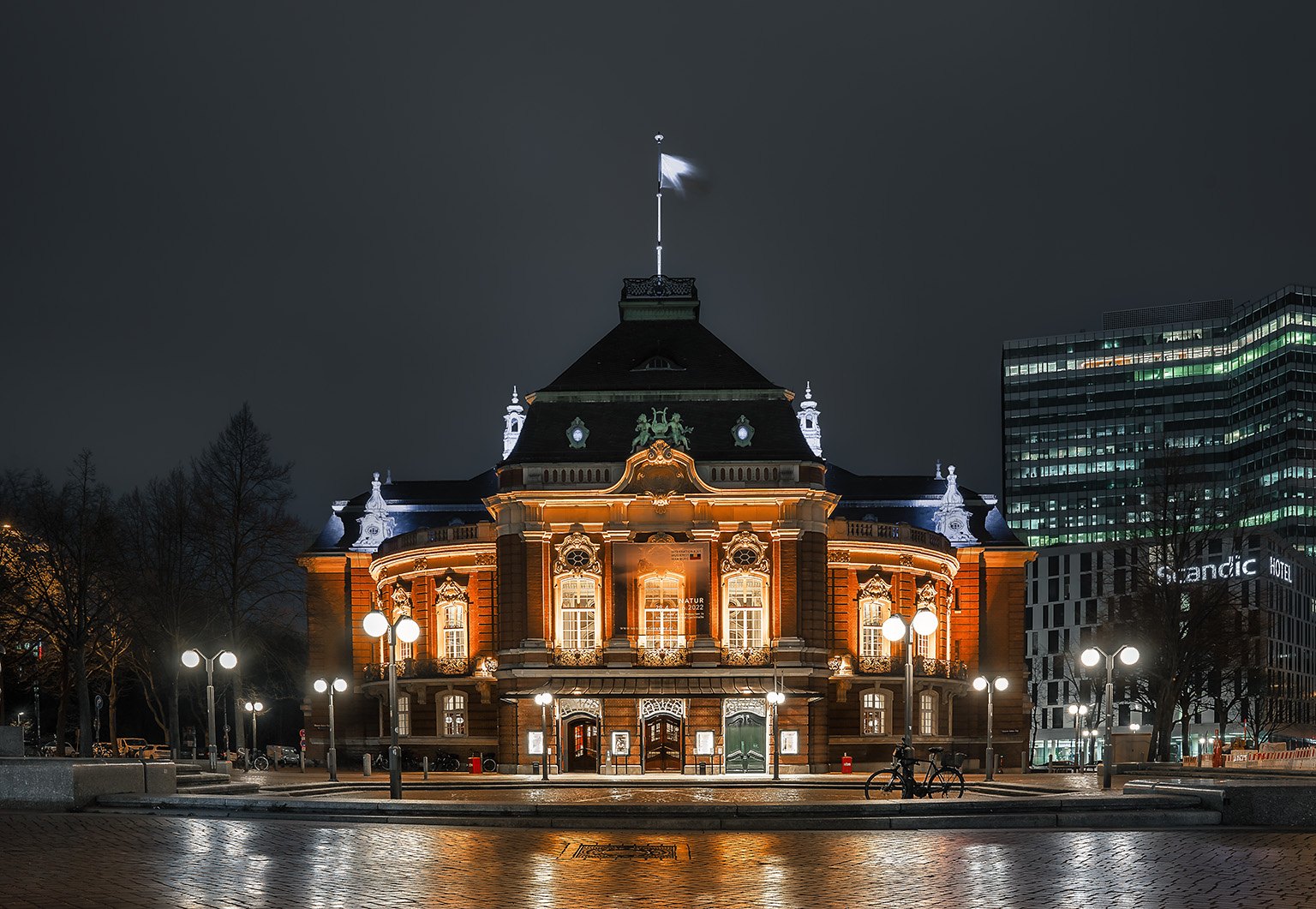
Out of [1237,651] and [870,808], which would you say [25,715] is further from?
[870,808]

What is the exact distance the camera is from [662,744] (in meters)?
65.4

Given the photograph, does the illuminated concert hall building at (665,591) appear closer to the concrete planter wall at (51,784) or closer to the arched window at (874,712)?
the arched window at (874,712)

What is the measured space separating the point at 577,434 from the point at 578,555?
4.98 meters

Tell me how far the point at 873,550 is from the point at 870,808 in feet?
136

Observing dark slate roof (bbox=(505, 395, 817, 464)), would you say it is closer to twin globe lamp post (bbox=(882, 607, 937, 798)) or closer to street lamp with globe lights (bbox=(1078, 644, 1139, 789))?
street lamp with globe lights (bbox=(1078, 644, 1139, 789))

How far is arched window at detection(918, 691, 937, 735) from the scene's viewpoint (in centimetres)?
7175

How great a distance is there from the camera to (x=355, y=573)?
7981 cm

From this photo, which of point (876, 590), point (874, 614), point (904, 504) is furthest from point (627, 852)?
point (904, 504)

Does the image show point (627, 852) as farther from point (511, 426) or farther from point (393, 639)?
point (511, 426)

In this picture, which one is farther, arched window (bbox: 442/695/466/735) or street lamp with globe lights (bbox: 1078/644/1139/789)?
arched window (bbox: 442/695/466/735)

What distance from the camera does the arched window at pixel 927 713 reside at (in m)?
71.8

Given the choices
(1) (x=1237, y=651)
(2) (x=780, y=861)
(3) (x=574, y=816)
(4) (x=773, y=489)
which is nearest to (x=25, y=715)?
(4) (x=773, y=489)

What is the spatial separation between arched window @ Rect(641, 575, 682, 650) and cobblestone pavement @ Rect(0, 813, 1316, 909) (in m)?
38.3

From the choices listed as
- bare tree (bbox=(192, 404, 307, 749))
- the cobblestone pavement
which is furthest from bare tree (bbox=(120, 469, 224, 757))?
the cobblestone pavement
